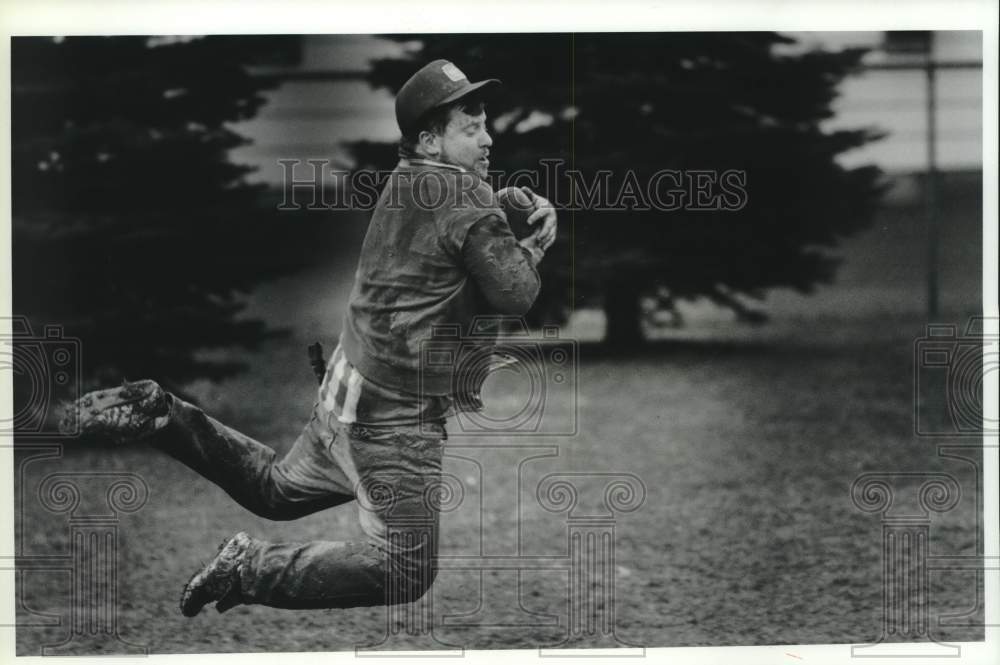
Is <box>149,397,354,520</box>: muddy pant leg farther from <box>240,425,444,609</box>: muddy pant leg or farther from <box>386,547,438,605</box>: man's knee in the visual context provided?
<box>386,547,438,605</box>: man's knee

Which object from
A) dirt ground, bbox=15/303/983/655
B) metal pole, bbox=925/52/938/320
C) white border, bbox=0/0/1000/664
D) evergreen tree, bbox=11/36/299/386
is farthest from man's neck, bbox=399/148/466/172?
metal pole, bbox=925/52/938/320

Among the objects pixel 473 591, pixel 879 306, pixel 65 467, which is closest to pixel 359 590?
pixel 473 591

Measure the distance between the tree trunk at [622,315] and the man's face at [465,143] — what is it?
759 mm

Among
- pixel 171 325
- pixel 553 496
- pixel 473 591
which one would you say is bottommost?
pixel 473 591

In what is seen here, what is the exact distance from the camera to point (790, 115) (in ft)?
17.2

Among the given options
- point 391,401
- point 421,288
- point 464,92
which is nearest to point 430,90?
point 464,92

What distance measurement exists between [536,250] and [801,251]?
3.74 feet

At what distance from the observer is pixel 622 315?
522 cm

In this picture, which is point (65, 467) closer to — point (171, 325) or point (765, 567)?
point (171, 325)

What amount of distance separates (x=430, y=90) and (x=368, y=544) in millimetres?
1661

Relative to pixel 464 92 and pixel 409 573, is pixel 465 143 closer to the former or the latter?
pixel 464 92

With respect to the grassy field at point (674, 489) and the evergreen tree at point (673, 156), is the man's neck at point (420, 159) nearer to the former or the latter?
the evergreen tree at point (673, 156)

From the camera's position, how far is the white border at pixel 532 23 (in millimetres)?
5027

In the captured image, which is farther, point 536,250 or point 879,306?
point 879,306
